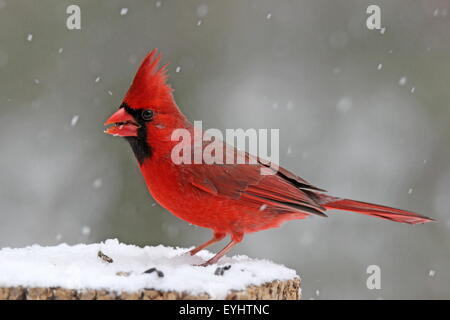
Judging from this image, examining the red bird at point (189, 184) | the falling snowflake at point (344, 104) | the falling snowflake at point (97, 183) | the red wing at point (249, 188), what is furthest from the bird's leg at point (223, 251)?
the falling snowflake at point (344, 104)

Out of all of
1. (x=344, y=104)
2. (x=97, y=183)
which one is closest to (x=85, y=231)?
(x=97, y=183)

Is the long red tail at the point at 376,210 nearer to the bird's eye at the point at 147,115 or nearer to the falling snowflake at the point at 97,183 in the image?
the bird's eye at the point at 147,115

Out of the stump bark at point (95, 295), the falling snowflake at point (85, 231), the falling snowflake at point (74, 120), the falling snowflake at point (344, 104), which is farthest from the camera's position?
the falling snowflake at point (344, 104)

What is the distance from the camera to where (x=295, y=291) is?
267 cm

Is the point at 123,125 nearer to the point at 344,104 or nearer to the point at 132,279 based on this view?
the point at 132,279

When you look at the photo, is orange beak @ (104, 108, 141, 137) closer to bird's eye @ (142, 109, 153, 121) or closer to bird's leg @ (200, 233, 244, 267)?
bird's eye @ (142, 109, 153, 121)

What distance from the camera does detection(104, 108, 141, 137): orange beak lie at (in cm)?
288

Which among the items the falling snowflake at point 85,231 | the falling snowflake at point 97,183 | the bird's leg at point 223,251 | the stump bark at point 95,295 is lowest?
the stump bark at point 95,295

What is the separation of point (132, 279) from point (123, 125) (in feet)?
2.78

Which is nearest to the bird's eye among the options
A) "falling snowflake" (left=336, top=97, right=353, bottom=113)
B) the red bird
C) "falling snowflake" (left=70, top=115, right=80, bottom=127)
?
the red bird

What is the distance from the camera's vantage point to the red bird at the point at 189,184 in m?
2.90

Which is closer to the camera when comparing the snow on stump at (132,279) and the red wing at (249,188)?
the snow on stump at (132,279)

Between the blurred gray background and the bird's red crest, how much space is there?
2.15 meters
